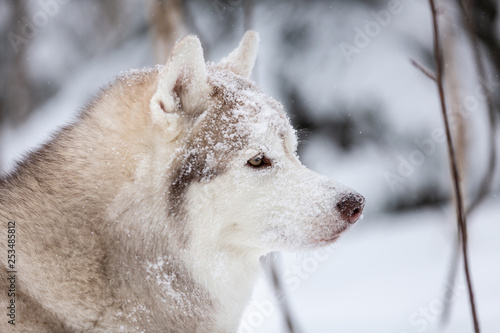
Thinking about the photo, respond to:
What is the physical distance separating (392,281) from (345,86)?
8.45 ft

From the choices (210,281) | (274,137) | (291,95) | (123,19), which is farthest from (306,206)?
(123,19)

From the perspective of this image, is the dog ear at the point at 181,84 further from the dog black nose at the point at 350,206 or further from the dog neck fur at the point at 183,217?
the dog black nose at the point at 350,206

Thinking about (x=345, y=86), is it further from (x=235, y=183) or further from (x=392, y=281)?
(x=235, y=183)

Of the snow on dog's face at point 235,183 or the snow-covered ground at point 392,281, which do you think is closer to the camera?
the snow on dog's face at point 235,183

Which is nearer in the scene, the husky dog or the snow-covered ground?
the husky dog

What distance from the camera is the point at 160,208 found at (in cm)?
198

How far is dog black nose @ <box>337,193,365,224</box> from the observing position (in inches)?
80.4

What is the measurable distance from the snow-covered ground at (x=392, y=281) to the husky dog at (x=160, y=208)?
1445 millimetres

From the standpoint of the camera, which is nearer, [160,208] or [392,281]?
[160,208]

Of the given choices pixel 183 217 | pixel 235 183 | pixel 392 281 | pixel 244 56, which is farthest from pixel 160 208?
pixel 392 281

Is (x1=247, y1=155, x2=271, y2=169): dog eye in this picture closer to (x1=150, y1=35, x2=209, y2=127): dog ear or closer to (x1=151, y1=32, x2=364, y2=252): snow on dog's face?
(x1=151, y1=32, x2=364, y2=252): snow on dog's face

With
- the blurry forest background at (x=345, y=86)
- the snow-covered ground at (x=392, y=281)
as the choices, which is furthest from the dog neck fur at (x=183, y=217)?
the blurry forest background at (x=345, y=86)

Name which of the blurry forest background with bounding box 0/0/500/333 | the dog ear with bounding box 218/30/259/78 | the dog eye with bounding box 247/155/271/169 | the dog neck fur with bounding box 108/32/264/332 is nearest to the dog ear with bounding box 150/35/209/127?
the dog neck fur with bounding box 108/32/264/332

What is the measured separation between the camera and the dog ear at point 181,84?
191 cm
